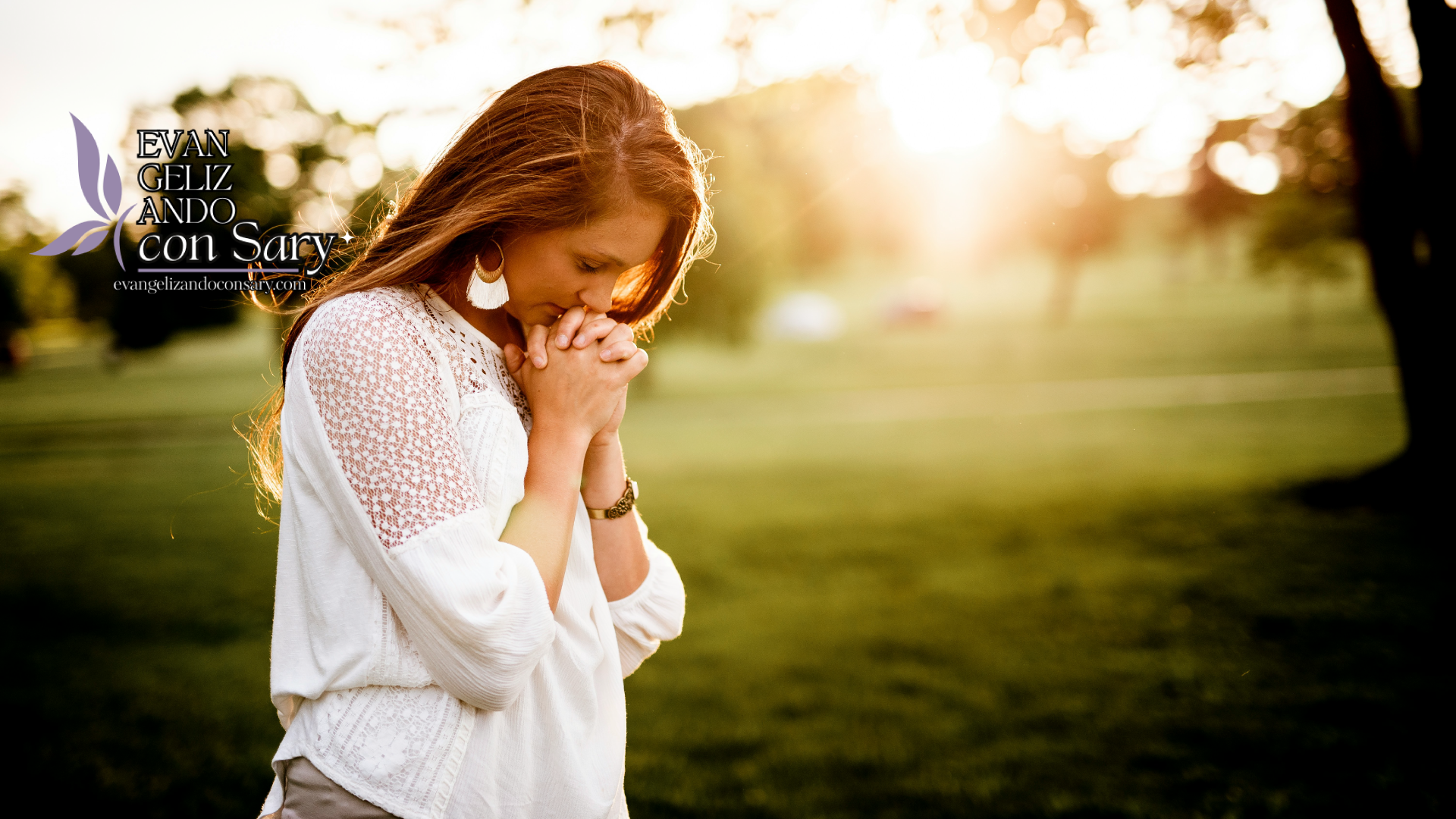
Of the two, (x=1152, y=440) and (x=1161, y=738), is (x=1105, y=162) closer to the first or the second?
(x=1161, y=738)

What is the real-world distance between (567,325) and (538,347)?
7 cm

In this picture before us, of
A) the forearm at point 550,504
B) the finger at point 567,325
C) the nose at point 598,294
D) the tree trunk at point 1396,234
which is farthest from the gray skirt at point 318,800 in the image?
the tree trunk at point 1396,234

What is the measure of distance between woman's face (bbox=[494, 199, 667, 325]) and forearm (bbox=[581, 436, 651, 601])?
0.31 metres

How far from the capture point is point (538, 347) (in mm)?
1633

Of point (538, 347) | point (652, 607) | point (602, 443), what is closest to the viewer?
point (538, 347)

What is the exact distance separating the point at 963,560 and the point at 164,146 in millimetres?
6331

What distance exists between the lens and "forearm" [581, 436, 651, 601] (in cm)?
185

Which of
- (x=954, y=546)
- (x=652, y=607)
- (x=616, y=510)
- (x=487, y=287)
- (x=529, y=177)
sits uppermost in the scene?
(x=529, y=177)

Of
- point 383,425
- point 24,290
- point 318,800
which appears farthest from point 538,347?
point 24,290

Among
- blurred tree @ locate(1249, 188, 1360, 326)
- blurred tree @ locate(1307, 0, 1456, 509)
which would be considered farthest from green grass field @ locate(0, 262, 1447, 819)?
blurred tree @ locate(1249, 188, 1360, 326)

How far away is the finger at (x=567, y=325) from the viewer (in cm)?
161

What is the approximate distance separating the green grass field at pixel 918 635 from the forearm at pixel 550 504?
276 cm

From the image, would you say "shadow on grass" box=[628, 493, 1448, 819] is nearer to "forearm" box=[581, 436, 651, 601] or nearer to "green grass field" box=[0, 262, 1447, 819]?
"green grass field" box=[0, 262, 1447, 819]

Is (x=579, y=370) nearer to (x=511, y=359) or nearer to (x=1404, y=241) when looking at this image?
(x=511, y=359)
